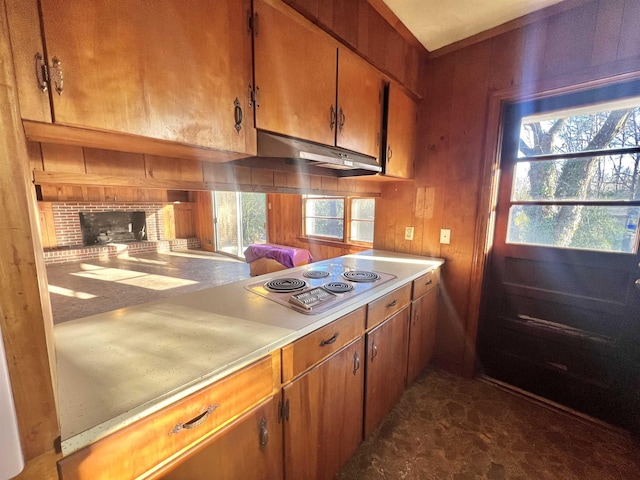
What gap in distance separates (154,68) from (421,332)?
2.10 meters

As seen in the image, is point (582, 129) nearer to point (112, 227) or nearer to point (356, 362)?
point (356, 362)

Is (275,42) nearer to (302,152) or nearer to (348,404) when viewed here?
(302,152)

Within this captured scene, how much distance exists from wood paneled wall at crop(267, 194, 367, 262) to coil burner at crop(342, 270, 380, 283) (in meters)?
3.13

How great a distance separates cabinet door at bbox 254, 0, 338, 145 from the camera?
1.12 metres

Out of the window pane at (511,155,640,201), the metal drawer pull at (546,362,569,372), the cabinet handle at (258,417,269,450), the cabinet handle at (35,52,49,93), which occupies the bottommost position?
the metal drawer pull at (546,362,569,372)

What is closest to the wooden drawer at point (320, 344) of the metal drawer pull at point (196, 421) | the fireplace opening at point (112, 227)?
the metal drawer pull at point (196, 421)

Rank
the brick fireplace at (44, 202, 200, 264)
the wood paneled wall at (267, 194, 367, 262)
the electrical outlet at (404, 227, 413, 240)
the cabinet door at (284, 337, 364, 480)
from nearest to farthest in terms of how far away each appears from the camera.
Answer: the cabinet door at (284, 337, 364, 480), the electrical outlet at (404, 227, 413, 240), the wood paneled wall at (267, 194, 367, 262), the brick fireplace at (44, 202, 200, 264)

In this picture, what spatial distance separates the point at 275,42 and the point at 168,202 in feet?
23.9

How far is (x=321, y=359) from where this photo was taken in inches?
44.5

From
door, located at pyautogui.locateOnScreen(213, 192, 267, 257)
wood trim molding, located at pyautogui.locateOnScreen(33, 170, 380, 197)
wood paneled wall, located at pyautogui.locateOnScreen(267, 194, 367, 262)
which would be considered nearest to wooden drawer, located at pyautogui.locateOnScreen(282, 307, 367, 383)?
wood trim molding, located at pyautogui.locateOnScreen(33, 170, 380, 197)

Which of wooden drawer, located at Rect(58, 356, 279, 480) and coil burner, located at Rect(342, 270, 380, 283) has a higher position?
coil burner, located at Rect(342, 270, 380, 283)

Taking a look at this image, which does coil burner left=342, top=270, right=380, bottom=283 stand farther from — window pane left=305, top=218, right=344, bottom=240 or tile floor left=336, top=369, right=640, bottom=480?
window pane left=305, top=218, right=344, bottom=240

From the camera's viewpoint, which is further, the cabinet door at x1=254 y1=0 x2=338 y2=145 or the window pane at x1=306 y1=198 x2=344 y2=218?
the window pane at x1=306 y1=198 x2=344 y2=218

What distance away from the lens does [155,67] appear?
84cm
